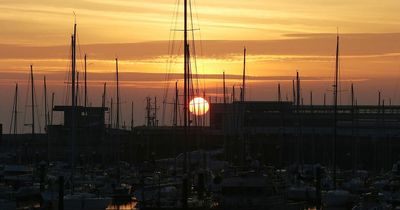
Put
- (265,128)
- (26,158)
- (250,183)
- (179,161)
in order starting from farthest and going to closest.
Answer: (265,128) → (26,158) → (179,161) → (250,183)

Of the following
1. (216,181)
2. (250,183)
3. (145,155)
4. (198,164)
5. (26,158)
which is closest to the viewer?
(250,183)

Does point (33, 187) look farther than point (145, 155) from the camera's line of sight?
No

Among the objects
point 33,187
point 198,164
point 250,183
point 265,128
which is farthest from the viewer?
point 265,128

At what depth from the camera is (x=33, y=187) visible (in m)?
65.2

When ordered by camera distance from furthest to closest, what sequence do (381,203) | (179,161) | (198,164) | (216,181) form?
(179,161)
(198,164)
(216,181)
(381,203)

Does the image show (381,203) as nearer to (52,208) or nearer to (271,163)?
(52,208)

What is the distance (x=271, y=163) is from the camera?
95500 millimetres

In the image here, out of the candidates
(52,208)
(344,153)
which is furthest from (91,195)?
(344,153)

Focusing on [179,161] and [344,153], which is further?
[344,153]

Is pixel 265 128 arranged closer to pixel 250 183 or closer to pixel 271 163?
pixel 271 163

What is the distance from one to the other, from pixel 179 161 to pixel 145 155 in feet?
85.8

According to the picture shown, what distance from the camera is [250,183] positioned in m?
48.8

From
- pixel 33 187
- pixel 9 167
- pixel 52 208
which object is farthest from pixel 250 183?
pixel 9 167

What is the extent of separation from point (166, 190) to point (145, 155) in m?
46.9
